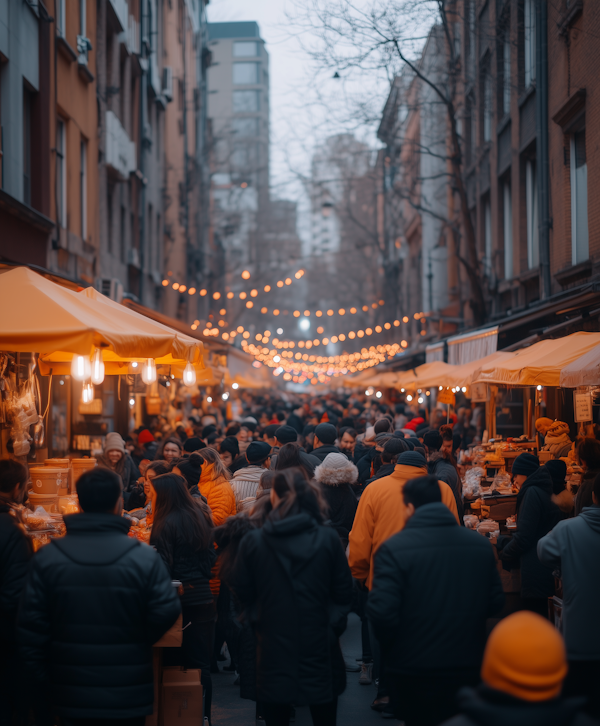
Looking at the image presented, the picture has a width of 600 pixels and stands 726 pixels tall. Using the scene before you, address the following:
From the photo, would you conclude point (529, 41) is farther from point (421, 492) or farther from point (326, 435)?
point (421, 492)

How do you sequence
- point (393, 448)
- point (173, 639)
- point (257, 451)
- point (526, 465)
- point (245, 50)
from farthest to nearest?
1. point (245, 50)
2. point (257, 451)
3. point (393, 448)
4. point (526, 465)
5. point (173, 639)

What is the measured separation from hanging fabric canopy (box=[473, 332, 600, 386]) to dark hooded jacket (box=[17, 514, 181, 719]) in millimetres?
6534

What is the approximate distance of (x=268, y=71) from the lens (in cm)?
11194

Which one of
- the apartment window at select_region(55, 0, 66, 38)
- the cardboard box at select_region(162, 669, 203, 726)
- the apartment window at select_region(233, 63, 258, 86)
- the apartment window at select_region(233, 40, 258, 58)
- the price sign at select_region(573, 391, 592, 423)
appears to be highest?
the apartment window at select_region(233, 40, 258, 58)

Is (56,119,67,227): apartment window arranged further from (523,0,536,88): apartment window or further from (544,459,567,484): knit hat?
(544,459,567,484): knit hat

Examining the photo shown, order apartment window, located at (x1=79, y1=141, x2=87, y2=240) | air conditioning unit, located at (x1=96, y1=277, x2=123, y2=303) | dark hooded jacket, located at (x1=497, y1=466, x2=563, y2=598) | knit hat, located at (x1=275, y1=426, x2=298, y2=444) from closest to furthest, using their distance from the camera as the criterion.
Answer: dark hooded jacket, located at (x1=497, y1=466, x2=563, y2=598) → knit hat, located at (x1=275, y1=426, x2=298, y2=444) → apartment window, located at (x1=79, y1=141, x2=87, y2=240) → air conditioning unit, located at (x1=96, y1=277, x2=123, y2=303)

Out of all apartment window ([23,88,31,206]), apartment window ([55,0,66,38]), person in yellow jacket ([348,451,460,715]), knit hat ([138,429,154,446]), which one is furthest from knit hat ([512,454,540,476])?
apartment window ([55,0,66,38])

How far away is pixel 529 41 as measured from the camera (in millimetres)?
17469

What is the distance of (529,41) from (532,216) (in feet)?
12.4

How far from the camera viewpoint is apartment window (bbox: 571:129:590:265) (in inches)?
564

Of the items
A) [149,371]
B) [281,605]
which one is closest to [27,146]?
[149,371]

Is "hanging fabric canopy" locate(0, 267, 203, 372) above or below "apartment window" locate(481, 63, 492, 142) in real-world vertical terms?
below

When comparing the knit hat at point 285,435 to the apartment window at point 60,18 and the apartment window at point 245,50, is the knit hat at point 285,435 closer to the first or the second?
the apartment window at point 60,18

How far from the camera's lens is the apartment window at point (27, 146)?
41.6 feet
